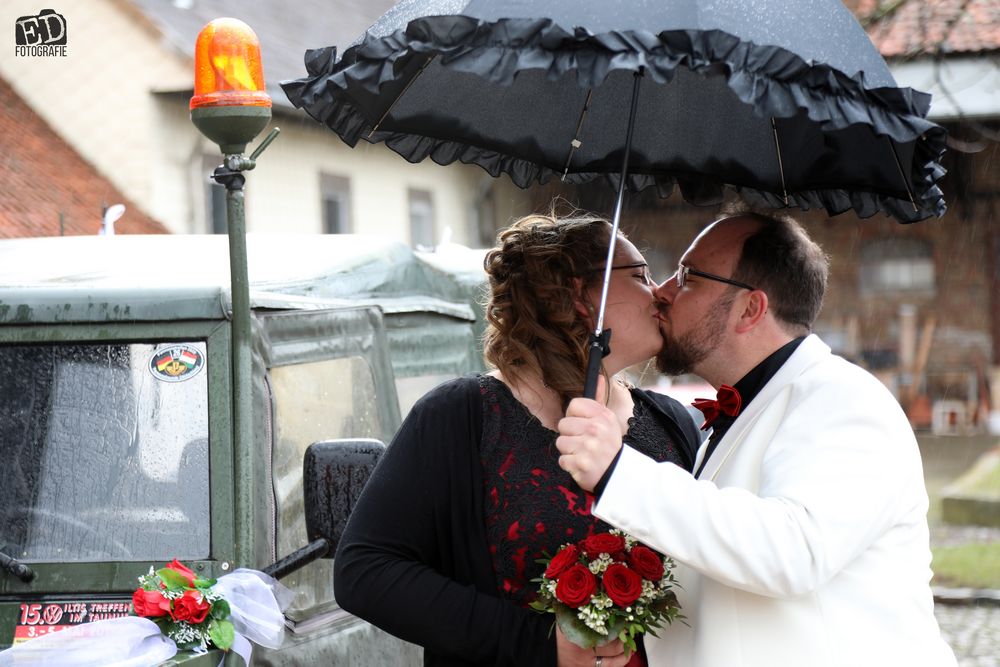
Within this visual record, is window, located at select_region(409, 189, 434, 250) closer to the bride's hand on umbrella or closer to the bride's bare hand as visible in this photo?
the bride's bare hand

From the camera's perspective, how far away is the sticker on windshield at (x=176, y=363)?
3.62 meters

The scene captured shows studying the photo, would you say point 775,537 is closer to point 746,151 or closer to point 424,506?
point 424,506

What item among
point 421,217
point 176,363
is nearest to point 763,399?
point 176,363

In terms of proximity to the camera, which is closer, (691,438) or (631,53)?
(631,53)

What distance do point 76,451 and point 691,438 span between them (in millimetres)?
1578

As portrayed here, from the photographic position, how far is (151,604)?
298 centimetres

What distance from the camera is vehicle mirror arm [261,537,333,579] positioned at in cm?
333

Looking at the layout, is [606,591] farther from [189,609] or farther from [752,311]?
[189,609]

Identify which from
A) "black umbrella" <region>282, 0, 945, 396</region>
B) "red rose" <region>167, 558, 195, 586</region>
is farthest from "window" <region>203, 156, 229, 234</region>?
"red rose" <region>167, 558, 195, 586</region>

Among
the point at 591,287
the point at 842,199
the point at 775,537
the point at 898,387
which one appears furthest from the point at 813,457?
the point at 898,387

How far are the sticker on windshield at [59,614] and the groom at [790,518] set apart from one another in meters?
1.42

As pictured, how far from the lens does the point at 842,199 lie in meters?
3.41

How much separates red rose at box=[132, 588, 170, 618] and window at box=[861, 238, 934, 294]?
2142cm

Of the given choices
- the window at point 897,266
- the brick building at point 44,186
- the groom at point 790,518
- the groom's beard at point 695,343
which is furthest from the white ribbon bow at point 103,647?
the window at point 897,266
